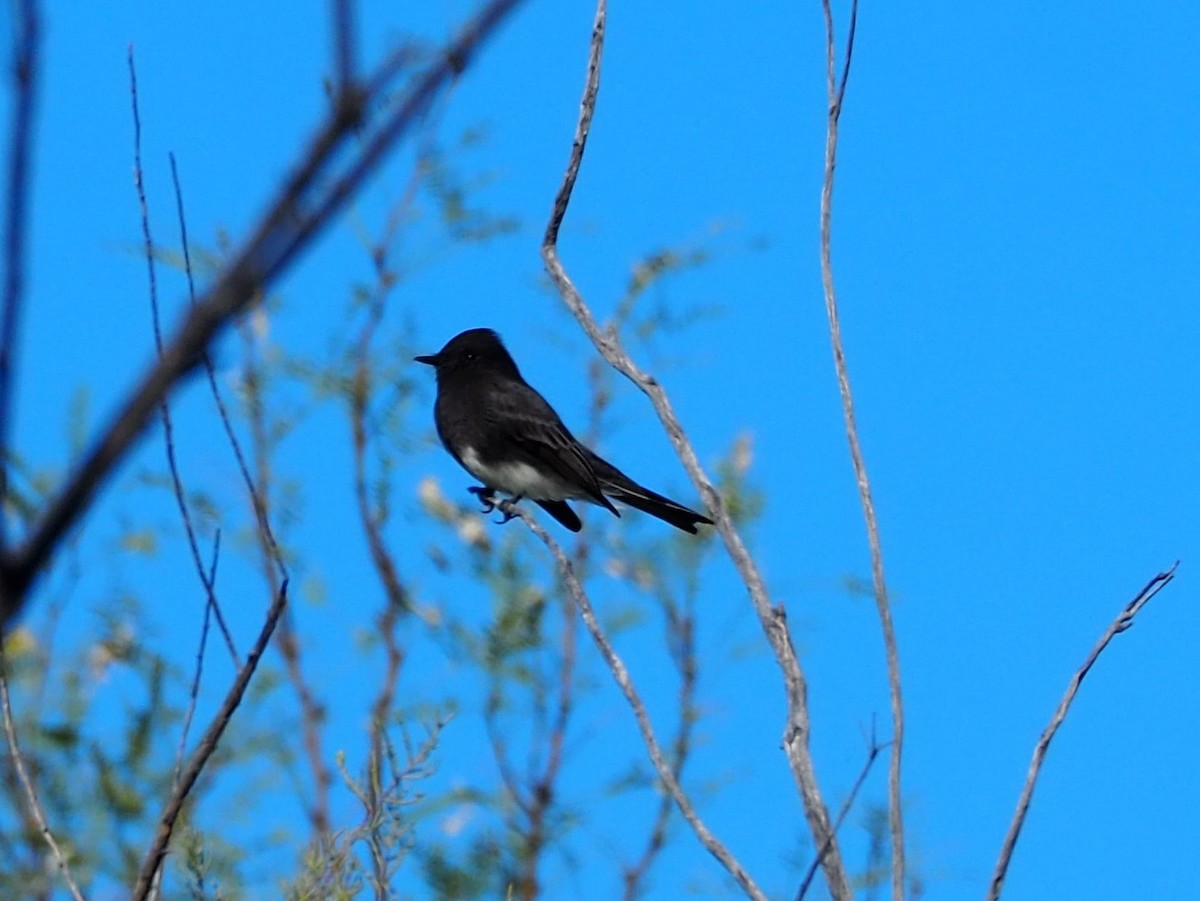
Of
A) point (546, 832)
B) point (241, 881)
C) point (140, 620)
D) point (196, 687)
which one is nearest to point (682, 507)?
point (546, 832)

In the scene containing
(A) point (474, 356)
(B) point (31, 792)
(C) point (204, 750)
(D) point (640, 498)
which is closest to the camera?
(C) point (204, 750)

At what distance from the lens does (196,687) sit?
205 centimetres

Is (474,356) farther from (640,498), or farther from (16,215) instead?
(16,215)

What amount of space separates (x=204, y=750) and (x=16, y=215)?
1.07 meters

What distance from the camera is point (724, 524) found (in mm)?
2139

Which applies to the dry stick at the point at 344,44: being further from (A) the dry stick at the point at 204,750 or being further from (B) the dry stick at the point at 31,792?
(B) the dry stick at the point at 31,792

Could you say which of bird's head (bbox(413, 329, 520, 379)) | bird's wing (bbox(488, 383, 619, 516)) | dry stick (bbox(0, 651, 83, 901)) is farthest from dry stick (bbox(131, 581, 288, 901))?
bird's head (bbox(413, 329, 520, 379))

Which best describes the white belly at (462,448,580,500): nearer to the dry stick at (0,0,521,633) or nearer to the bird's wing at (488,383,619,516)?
the bird's wing at (488,383,619,516)

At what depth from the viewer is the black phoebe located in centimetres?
Result: 595

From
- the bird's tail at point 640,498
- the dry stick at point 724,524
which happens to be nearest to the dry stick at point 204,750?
the dry stick at point 724,524

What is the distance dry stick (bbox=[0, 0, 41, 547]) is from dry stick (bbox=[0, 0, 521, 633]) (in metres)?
0.02

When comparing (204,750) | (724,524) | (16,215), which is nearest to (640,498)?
(724,524)

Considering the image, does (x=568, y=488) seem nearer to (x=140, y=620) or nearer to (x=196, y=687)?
(x=140, y=620)

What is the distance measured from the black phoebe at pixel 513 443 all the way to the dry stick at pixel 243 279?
4790mm
